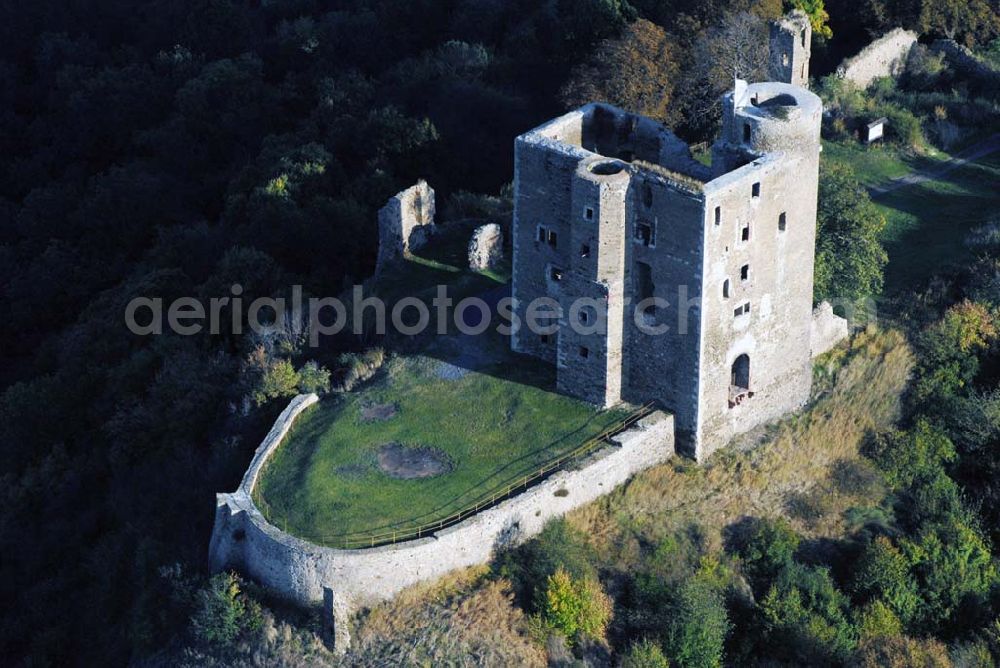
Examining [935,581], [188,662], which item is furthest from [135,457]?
[935,581]

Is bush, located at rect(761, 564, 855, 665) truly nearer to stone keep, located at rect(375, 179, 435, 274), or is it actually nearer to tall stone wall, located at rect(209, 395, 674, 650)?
tall stone wall, located at rect(209, 395, 674, 650)

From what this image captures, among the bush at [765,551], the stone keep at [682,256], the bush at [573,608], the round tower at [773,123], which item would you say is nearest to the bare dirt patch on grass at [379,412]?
the stone keep at [682,256]

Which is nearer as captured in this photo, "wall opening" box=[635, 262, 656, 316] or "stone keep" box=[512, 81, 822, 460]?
"stone keep" box=[512, 81, 822, 460]

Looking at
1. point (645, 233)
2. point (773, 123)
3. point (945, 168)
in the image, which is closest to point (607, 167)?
point (645, 233)

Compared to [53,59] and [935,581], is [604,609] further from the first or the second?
[53,59]

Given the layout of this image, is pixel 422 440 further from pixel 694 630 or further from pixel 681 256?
pixel 694 630

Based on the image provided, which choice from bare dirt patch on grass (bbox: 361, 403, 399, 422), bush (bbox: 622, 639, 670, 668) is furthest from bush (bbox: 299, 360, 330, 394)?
bush (bbox: 622, 639, 670, 668)
